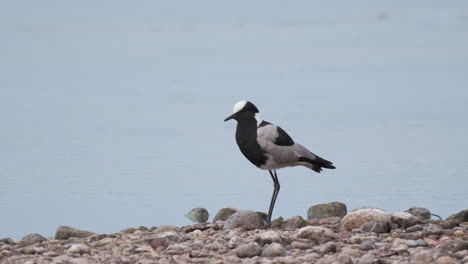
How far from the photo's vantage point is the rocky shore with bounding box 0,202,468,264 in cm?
764

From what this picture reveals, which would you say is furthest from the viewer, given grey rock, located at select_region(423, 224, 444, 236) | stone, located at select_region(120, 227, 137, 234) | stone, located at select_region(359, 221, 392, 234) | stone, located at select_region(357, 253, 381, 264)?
stone, located at select_region(120, 227, 137, 234)

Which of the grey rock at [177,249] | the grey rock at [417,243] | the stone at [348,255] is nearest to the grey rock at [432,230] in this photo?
the grey rock at [417,243]

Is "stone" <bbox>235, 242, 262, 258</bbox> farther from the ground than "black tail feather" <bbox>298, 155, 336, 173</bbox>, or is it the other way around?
"black tail feather" <bbox>298, 155, 336, 173</bbox>

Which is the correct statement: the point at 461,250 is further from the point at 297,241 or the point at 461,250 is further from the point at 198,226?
the point at 198,226

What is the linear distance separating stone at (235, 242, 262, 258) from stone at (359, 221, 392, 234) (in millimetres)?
1260

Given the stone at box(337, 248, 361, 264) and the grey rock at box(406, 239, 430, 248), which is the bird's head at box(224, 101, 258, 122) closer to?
the grey rock at box(406, 239, 430, 248)

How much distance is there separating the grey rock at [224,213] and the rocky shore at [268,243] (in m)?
0.88

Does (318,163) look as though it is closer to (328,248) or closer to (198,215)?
(198,215)

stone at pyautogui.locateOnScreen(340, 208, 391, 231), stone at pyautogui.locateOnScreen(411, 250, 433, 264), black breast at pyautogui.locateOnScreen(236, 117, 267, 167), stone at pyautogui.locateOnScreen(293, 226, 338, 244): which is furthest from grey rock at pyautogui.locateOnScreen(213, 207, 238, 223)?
stone at pyautogui.locateOnScreen(411, 250, 433, 264)

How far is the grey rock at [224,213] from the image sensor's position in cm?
1053

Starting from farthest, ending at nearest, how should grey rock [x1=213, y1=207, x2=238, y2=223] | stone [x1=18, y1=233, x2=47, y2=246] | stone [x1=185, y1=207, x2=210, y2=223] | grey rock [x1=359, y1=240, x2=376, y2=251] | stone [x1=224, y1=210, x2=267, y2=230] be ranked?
stone [x1=185, y1=207, x2=210, y2=223] < grey rock [x1=213, y1=207, x2=238, y2=223] < stone [x1=224, y1=210, x2=267, y2=230] < stone [x1=18, y1=233, x2=47, y2=246] < grey rock [x1=359, y1=240, x2=376, y2=251]

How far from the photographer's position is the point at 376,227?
8703 millimetres

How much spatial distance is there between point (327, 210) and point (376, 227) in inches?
77.4

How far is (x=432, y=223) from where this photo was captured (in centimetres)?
917
